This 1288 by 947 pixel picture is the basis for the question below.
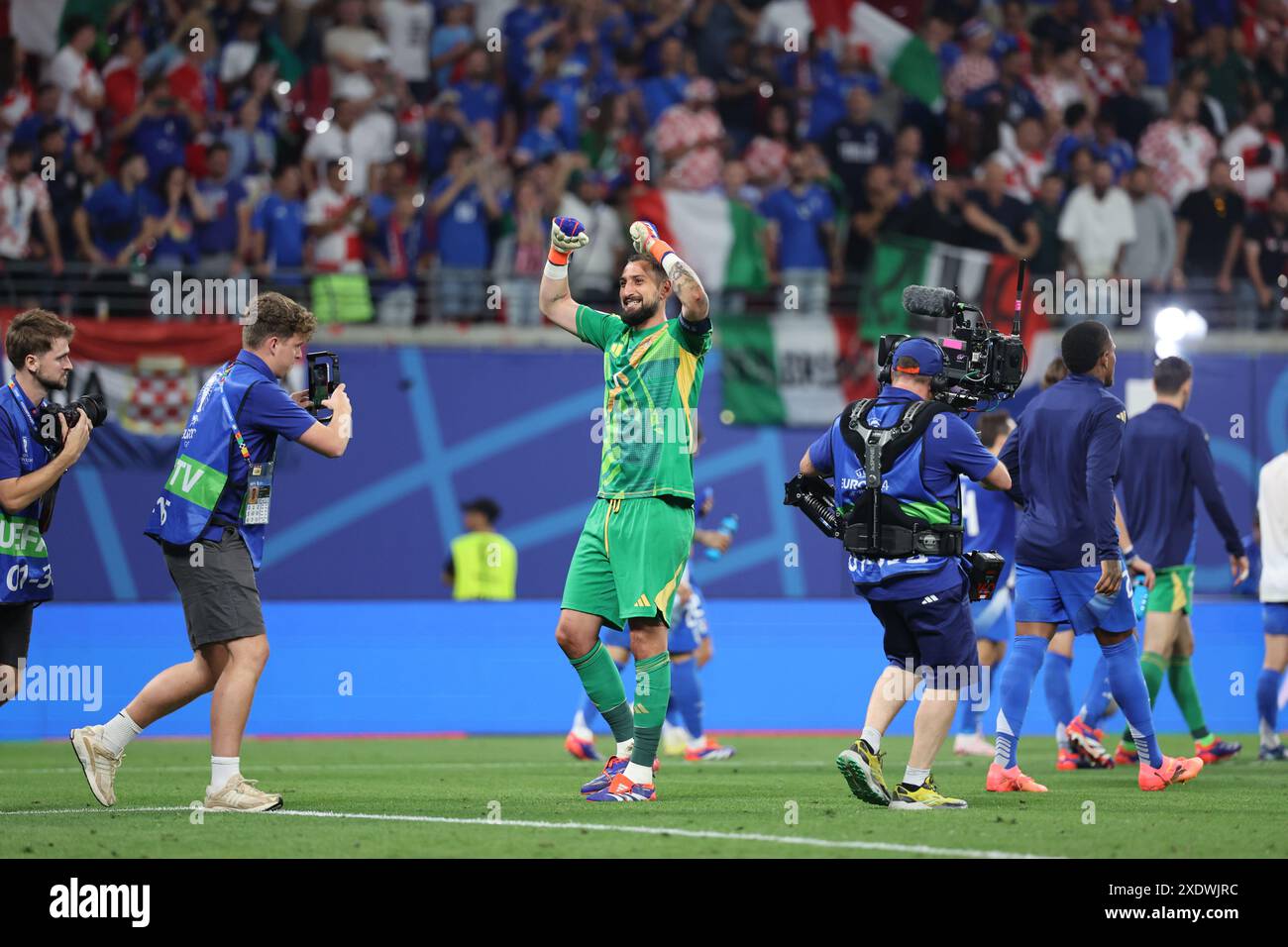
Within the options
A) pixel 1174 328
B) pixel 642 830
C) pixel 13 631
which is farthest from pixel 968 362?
pixel 1174 328

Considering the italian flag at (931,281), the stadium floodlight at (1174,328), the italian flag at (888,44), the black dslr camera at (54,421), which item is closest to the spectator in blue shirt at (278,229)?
the italian flag at (931,281)

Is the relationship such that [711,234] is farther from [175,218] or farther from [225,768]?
[225,768]

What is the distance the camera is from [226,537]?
8.10 m

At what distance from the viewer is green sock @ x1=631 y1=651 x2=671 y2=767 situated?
8.57 m

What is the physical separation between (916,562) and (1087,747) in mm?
3804

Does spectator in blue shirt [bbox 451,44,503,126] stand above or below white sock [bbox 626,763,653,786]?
above

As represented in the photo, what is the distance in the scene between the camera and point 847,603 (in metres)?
15.6

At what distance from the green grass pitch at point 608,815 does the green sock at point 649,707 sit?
0.89ft

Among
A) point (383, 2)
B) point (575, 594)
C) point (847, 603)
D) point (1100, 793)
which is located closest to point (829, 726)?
point (847, 603)

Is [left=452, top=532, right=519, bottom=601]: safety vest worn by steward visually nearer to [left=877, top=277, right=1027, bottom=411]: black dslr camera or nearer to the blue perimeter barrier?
the blue perimeter barrier

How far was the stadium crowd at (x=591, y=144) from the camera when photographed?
18.5 metres

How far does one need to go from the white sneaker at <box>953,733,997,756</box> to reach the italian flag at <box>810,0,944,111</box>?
10320 millimetres

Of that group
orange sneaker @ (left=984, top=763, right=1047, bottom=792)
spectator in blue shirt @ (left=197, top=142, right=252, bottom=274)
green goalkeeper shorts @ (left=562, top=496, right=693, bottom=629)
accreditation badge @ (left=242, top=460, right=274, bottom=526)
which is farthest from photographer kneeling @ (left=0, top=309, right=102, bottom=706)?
spectator in blue shirt @ (left=197, top=142, right=252, bottom=274)

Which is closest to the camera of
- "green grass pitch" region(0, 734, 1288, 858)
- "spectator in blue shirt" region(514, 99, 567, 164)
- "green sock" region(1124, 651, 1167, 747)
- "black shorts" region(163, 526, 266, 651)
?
"green grass pitch" region(0, 734, 1288, 858)
